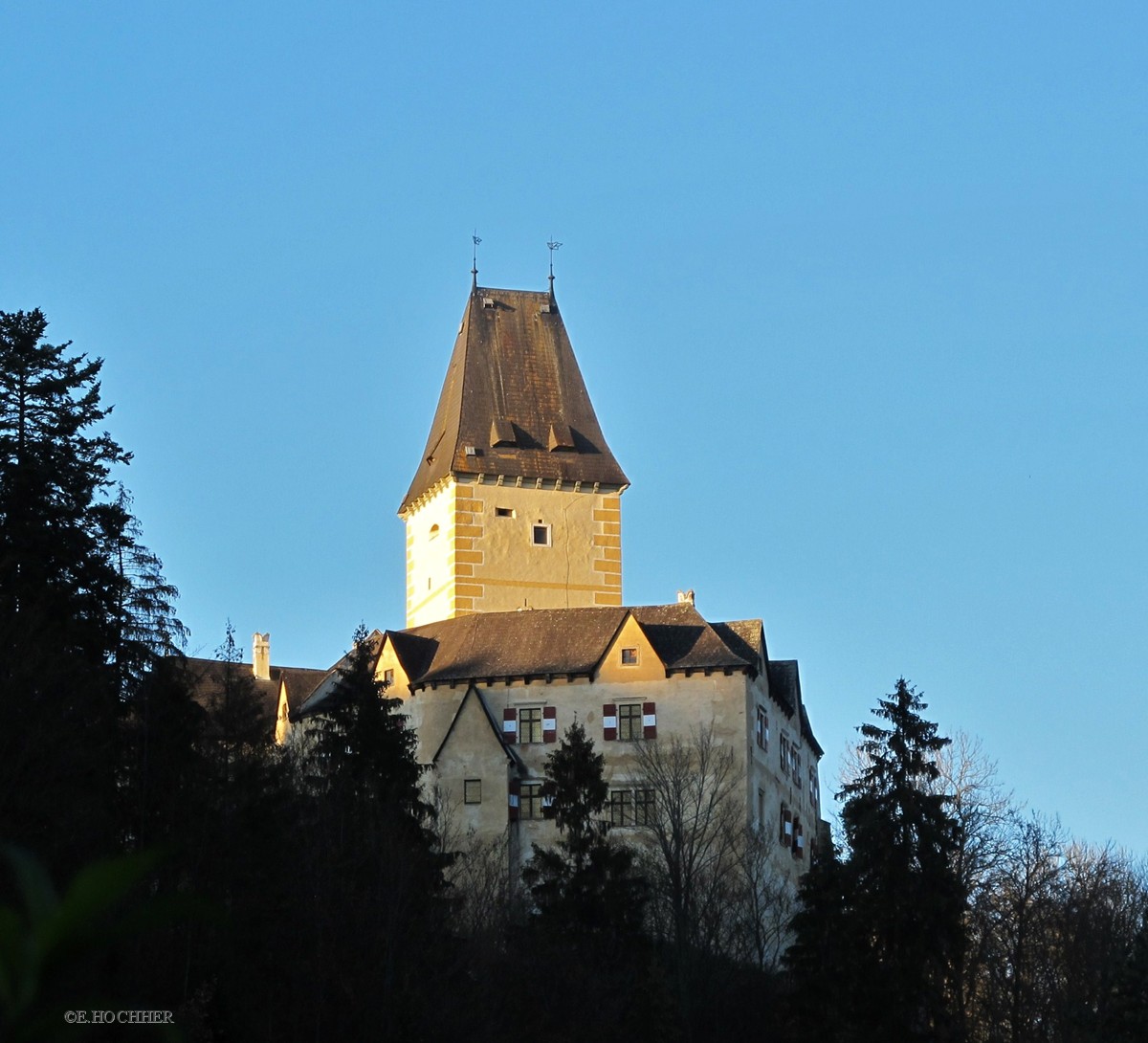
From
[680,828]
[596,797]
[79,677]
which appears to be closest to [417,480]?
[680,828]

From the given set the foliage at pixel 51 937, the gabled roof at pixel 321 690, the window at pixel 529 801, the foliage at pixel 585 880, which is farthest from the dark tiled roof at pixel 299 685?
the foliage at pixel 51 937

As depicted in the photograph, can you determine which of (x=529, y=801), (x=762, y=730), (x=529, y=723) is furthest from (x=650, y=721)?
(x=529, y=801)

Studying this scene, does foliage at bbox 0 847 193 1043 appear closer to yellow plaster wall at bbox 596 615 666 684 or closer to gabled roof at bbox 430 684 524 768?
gabled roof at bbox 430 684 524 768

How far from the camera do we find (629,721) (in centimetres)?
6084

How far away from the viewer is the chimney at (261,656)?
85.7m

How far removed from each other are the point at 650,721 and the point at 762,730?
13.3ft

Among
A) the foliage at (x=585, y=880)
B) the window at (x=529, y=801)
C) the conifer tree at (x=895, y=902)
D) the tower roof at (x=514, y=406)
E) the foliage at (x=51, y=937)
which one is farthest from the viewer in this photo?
the tower roof at (x=514, y=406)

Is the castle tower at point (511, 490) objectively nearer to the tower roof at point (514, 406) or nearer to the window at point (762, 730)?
the tower roof at point (514, 406)

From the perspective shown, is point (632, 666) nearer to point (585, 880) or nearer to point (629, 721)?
point (629, 721)

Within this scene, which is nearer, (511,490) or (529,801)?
(529,801)

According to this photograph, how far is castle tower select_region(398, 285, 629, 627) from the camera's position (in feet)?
235

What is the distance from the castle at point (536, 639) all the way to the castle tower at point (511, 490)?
0.24 feet

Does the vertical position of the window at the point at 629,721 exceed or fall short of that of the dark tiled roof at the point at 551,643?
it falls short

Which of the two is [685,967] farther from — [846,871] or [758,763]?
[758,763]
